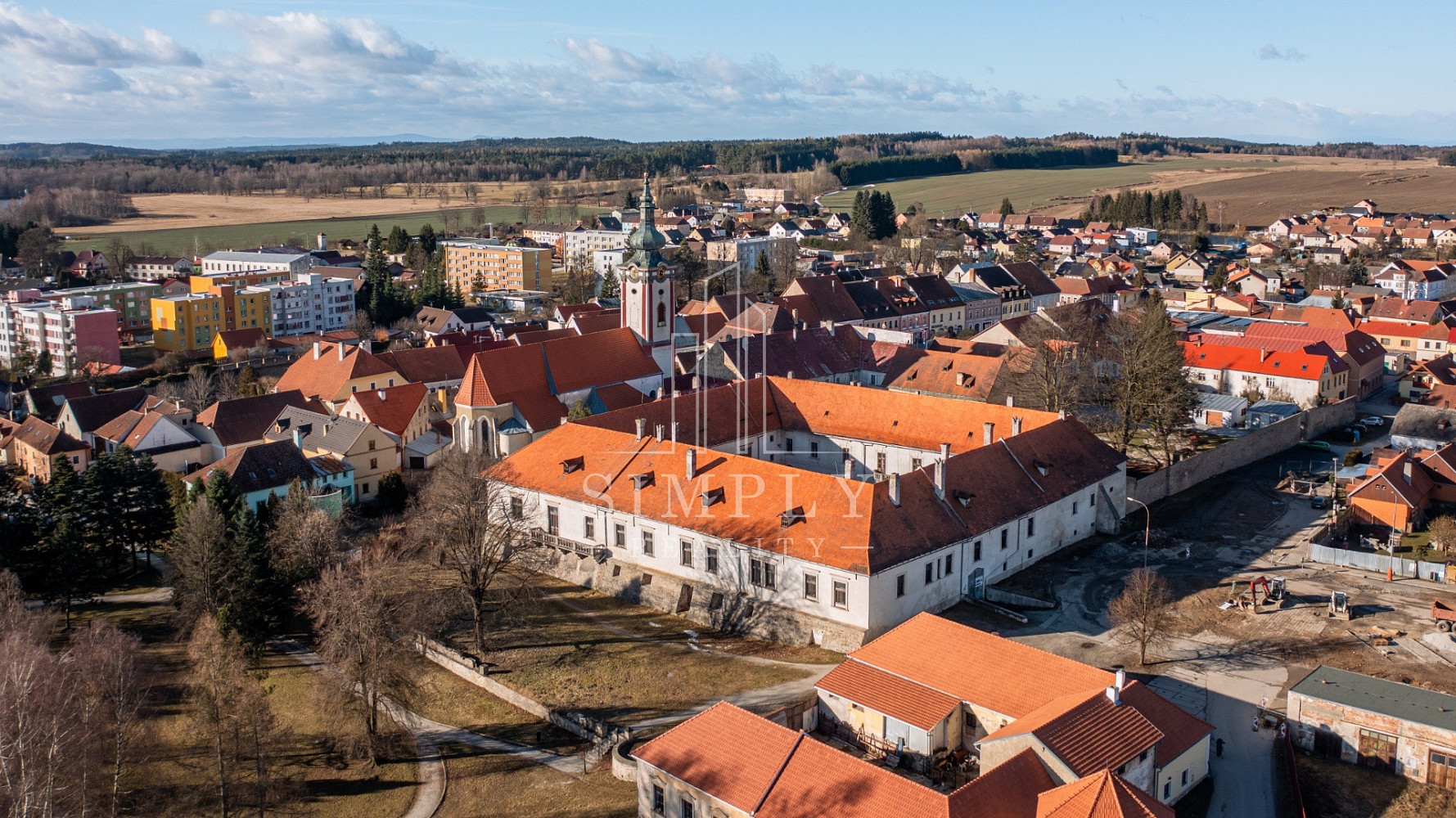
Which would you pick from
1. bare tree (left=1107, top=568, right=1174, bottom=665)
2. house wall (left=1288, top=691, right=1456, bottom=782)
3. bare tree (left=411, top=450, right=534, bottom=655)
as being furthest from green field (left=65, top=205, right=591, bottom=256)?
house wall (left=1288, top=691, right=1456, bottom=782)

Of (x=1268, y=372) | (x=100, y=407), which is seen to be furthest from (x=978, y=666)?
(x=100, y=407)

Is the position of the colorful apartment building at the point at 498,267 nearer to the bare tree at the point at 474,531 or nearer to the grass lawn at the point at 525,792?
the bare tree at the point at 474,531

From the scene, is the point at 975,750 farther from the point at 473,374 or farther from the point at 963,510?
the point at 473,374

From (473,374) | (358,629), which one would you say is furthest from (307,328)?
(358,629)

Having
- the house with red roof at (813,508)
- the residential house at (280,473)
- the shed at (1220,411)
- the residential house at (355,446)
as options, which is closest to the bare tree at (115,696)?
the house with red roof at (813,508)

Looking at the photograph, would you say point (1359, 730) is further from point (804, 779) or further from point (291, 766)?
point (291, 766)

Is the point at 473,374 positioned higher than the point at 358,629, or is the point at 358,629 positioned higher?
the point at 473,374
